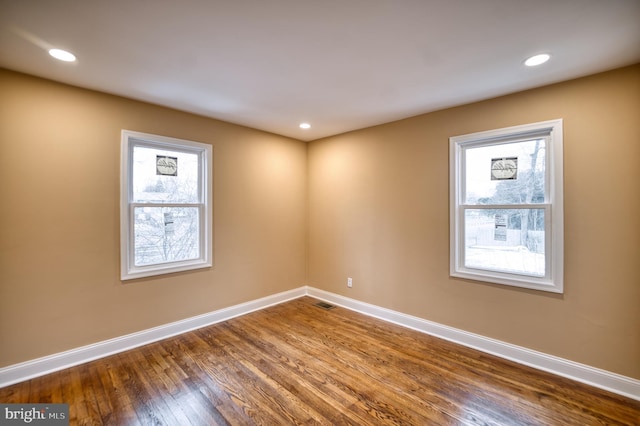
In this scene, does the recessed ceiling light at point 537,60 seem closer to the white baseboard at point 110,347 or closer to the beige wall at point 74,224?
the beige wall at point 74,224

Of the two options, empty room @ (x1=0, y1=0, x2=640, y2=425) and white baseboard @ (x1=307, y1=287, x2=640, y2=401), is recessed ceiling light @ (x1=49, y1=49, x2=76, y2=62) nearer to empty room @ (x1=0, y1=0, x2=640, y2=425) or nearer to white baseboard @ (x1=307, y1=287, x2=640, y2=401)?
empty room @ (x1=0, y1=0, x2=640, y2=425)

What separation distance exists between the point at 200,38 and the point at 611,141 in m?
3.24

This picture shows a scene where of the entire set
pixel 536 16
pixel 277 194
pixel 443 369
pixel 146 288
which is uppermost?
pixel 536 16

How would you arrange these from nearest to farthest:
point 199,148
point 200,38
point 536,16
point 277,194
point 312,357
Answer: point 536,16 < point 200,38 < point 312,357 < point 199,148 < point 277,194

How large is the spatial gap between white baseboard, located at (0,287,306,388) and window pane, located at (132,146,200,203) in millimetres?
1422

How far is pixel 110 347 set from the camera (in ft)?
9.05

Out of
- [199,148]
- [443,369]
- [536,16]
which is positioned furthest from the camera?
[199,148]

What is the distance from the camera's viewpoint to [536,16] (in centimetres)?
166

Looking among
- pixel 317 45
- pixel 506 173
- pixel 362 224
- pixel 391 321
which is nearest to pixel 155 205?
pixel 317 45

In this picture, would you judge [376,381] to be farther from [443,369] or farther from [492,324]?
[492,324]

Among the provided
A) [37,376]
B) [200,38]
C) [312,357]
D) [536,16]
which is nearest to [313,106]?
[200,38]

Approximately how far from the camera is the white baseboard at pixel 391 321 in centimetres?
228

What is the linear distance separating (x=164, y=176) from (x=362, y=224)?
8.37 ft

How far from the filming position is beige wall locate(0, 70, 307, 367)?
7.64 feet
